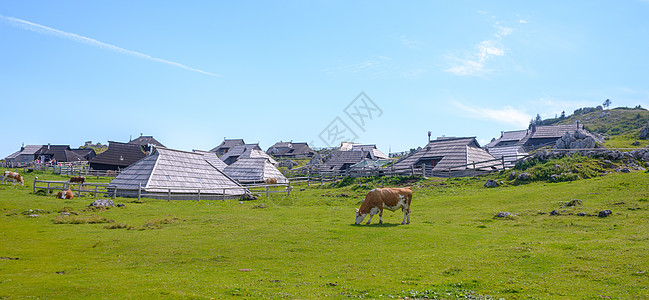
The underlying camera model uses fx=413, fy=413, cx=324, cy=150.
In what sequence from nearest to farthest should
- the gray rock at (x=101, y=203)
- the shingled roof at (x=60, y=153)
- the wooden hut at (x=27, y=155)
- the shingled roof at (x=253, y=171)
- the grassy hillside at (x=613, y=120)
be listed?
the gray rock at (x=101, y=203) → the shingled roof at (x=253, y=171) → the shingled roof at (x=60, y=153) → the grassy hillside at (x=613, y=120) → the wooden hut at (x=27, y=155)

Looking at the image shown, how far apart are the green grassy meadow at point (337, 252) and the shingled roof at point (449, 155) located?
23558 millimetres

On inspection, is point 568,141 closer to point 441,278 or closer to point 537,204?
point 537,204

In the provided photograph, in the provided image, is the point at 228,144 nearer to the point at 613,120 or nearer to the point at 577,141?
the point at 577,141

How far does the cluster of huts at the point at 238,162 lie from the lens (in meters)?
40.4

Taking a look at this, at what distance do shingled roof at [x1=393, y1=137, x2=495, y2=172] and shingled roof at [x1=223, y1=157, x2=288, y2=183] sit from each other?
1811 cm

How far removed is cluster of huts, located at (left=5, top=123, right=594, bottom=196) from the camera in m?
40.4

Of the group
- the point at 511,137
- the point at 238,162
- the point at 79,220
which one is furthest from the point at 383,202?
the point at 511,137

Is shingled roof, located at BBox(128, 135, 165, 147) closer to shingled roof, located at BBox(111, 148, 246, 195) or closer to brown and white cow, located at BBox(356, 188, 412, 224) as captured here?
shingled roof, located at BBox(111, 148, 246, 195)

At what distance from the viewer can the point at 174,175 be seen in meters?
40.9

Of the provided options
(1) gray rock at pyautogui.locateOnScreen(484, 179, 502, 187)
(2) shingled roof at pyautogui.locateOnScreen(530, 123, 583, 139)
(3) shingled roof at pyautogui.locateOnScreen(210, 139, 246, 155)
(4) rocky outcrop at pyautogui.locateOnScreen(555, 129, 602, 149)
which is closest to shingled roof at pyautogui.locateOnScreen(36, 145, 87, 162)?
(3) shingled roof at pyautogui.locateOnScreen(210, 139, 246, 155)

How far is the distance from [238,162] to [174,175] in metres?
24.1

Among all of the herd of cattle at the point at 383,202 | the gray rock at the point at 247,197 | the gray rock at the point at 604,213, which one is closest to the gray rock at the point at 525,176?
the gray rock at the point at 604,213

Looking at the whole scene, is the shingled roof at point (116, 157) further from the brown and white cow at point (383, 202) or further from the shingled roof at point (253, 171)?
the brown and white cow at point (383, 202)

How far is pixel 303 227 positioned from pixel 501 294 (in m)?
13.0
